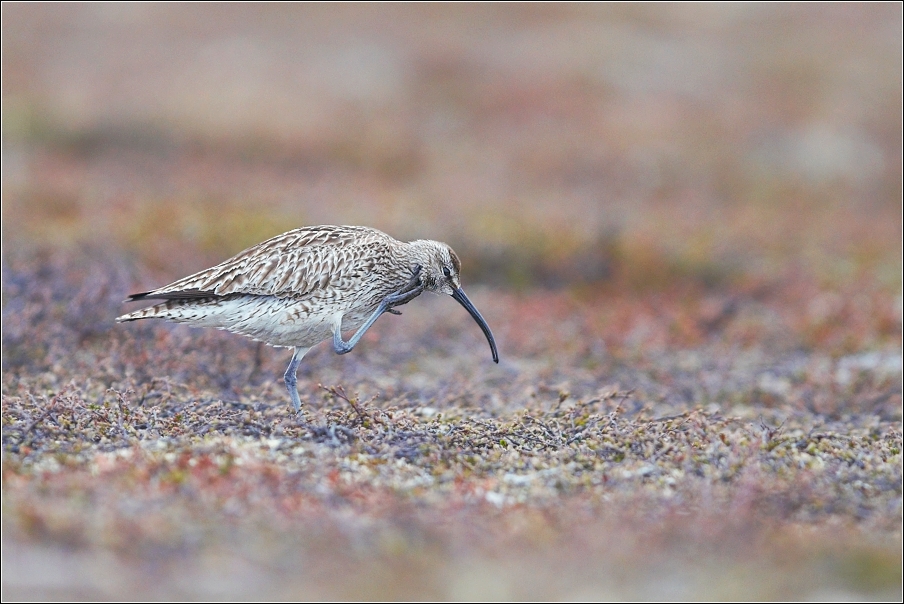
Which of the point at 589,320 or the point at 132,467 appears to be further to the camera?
the point at 589,320

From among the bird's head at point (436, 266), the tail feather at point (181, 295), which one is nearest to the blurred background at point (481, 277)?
the tail feather at point (181, 295)

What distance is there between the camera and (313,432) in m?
7.60

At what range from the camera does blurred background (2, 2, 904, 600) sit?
19.9ft

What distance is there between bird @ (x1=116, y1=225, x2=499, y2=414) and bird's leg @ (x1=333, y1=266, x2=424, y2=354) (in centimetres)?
1

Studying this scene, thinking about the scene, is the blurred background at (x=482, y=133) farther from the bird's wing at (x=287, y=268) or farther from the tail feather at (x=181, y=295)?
the tail feather at (x=181, y=295)

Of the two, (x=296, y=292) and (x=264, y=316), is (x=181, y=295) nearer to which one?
(x=264, y=316)

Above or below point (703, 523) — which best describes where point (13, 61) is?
above

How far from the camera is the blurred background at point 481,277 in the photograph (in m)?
6.06

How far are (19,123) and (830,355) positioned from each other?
1722 cm

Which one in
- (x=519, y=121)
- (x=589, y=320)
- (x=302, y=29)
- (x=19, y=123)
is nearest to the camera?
Result: (x=589, y=320)

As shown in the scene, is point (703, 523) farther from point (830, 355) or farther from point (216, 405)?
point (830, 355)

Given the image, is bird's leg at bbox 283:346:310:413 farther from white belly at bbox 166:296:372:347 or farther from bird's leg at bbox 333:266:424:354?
bird's leg at bbox 333:266:424:354

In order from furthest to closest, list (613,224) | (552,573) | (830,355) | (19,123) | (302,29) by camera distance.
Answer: (302,29) < (19,123) < (613,224) < (830,355) < (552,573)

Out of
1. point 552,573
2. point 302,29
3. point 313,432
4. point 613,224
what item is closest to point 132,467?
point 313,432
